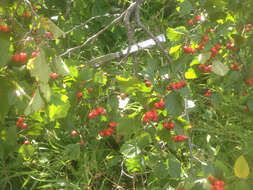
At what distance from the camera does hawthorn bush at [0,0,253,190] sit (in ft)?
3.02

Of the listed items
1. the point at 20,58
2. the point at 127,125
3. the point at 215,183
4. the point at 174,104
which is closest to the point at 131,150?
the point at 127,125

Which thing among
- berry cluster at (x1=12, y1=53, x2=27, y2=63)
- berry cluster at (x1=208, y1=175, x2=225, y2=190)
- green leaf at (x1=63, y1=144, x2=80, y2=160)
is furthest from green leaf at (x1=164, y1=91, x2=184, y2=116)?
green leaf at (x1=63, y1=144, x2=80, y2=160)

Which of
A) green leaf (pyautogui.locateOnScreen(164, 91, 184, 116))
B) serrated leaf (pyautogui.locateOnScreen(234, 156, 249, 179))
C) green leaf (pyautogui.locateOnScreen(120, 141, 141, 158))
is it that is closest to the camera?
serrated leaf (pyautogui.locateOnScreen(234, 156, 249, 179))

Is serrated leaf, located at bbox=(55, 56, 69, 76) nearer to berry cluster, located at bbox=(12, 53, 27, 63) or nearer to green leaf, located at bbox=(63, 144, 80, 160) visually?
berry cluster, located at bbox=(12, 53, 27, 63)

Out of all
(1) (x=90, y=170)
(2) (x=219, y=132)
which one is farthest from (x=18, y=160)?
(2) (x=219, y=132)

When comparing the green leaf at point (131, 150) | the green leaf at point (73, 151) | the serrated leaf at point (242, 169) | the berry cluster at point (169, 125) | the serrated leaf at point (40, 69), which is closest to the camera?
the serrated leaf at point (40, 69)

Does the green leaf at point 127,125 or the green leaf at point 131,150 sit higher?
the green leaf at point 127,125

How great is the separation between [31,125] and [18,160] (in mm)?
288

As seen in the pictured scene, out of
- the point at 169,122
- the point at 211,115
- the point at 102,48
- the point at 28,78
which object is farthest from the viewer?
the point at 102,48

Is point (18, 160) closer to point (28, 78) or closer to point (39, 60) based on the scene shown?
point (28, 78)

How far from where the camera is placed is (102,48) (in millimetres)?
2680

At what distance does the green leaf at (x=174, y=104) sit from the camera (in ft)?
Result: 3.46

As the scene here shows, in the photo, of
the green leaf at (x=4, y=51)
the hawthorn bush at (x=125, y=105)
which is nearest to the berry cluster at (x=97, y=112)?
the hawthorn bush at (x=125, y=105)

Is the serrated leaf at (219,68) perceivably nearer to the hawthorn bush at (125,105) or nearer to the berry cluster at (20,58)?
the hawthorn bush at (125,105)
